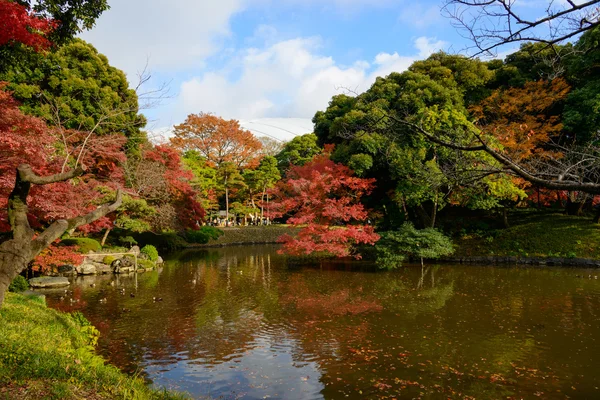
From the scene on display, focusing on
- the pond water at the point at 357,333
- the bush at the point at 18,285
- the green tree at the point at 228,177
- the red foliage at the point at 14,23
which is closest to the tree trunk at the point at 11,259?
the pond water at the point at 357,333

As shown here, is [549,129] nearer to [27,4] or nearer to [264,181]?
[27,4]

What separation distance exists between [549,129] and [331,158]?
10.2 m

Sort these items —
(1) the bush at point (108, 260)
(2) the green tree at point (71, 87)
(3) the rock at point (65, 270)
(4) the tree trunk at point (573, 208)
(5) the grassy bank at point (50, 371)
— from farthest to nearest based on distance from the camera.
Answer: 1. (4) the tree trunk at point (573, 208)
2. (1) the bush at point (108, 260)
3. (2) the green tree at point (71, 87)
4. (3) the rock at point (65, 270)
5. (5) the grassy bank at point (50, 371)

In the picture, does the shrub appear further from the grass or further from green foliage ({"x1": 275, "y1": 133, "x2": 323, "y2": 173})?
green foliage ({"x1": 275, "y1": 133, "x2": 323, "y2": 173})

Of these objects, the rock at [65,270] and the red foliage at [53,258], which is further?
the rock at [65,270]

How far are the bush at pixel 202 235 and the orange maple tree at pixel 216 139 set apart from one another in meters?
9.77

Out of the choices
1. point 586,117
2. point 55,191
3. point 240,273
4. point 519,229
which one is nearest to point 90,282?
point 55,191

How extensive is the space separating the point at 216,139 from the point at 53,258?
27.0 m

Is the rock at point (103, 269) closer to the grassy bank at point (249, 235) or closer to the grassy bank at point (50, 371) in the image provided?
the grassy bank at point (50, 371)

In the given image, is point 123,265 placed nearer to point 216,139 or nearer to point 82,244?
point 82,244

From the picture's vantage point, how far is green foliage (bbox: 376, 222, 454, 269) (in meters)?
16.7

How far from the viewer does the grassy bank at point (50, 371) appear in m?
3.99

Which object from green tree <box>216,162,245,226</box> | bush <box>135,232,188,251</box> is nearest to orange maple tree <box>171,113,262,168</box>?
green tree <box>216,162,245,226</box>

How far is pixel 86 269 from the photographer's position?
1683 centimetres
